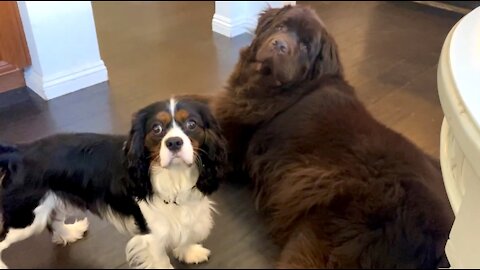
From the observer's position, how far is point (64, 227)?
118cm

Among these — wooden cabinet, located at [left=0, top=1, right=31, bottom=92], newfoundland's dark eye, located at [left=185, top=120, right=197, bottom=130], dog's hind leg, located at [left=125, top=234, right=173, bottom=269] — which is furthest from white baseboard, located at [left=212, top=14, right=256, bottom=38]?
dog's hind leg, located at [left=125, top=234, right=173, bottom=269]

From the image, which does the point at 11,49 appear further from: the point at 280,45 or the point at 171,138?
the point at 280,45

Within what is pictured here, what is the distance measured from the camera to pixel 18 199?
36.0 inches

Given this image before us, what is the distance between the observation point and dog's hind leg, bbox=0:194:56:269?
86cm

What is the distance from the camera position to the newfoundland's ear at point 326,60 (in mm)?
1592

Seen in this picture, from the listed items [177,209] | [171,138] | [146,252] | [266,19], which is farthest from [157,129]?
[266,19]

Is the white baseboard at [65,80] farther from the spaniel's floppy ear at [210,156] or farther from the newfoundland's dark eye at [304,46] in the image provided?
the newfoundland's dark eye at [304,46]

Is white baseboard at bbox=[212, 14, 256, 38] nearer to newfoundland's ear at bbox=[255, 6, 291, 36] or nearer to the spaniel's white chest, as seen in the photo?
newfoundland's ear at bbox=[255, 6, 291, 36]

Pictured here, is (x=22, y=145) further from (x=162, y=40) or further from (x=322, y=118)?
(x=322, y=118)

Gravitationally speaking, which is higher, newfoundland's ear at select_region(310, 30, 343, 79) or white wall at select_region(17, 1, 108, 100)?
white wall at select_region(17, 1, 108, 100)

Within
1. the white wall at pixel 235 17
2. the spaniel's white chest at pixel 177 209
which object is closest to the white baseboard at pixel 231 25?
the white wall at pixel 235 17

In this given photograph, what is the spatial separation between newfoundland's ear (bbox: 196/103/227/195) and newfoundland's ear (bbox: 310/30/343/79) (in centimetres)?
52

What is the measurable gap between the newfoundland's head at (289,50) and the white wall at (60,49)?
57cm

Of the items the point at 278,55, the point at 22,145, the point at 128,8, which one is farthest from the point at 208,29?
the point at 128,8
